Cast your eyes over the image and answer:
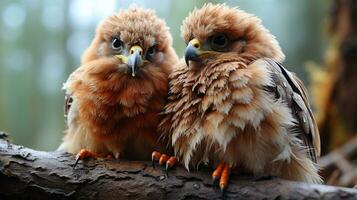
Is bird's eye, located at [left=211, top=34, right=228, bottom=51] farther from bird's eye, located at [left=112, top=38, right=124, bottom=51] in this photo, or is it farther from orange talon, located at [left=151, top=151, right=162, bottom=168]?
orange talon, located at [left=151, top=151, right=162, bottom=168]

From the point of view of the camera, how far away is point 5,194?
2457mm

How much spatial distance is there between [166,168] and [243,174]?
1.20 ft

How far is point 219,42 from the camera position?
9.43 ft

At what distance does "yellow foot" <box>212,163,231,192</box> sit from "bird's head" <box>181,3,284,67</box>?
58cm

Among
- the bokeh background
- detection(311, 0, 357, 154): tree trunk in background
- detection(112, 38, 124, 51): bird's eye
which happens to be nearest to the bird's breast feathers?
detection(112, 38, 124, 51): bird's eye

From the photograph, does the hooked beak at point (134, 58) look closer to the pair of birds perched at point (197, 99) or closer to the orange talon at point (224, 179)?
the pair of birds perched at point (197, 99)

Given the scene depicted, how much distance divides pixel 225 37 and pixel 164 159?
2.44 ft

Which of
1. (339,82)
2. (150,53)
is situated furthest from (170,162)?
(339,82)

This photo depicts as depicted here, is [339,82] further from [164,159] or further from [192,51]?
[164,159]

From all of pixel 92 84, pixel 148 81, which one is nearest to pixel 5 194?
pixel 92 84

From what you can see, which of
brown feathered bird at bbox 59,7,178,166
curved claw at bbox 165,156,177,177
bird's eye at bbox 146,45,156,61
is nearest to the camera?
curved claw at bbox 165,156,177,177

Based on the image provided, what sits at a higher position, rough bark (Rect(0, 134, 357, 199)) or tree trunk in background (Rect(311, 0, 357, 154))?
tree trunk in background (Rect(311, 0, 357, 154))

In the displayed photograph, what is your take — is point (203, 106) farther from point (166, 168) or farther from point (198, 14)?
point (198, 14)

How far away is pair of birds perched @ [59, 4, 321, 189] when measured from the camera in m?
2.51
